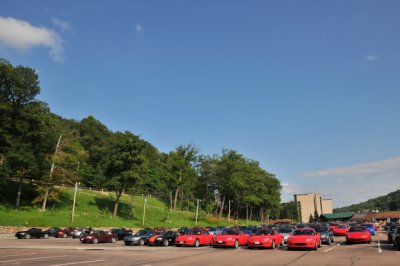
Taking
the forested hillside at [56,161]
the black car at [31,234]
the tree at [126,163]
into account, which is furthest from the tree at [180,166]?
the black car at [31,234]

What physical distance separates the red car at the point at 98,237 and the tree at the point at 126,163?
3402 cm

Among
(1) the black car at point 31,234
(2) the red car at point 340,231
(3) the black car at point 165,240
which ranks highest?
(2) the red car at point 340,231

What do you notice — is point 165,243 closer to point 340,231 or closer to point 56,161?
point 340,231

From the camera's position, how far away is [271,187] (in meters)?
156

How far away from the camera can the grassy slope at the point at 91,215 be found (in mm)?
53356

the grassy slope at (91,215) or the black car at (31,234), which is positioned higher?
the grassy slope at (91,215)

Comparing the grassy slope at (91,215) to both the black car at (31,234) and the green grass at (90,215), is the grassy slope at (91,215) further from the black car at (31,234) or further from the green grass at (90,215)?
the black car at (31,234)

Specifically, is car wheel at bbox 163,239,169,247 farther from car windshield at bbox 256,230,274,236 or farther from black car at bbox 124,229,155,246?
car windshield at bbox 256,230,274,236

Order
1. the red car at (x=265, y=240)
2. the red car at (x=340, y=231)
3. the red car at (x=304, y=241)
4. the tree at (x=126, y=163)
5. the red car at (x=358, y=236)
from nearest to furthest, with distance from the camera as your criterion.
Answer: the red car at (x=304, y=241)
the red car at (x=265, y=240)
the red car at (x=358, y=236)
the red car at (x=340, y=231)
the tree at (x=126, y=163)

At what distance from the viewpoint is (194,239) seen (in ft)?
100

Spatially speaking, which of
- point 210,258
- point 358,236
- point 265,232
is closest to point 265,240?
point 265,232

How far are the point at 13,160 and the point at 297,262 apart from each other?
5126 cm

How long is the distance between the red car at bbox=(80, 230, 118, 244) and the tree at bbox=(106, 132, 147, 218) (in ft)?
112

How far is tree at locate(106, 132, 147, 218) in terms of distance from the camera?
74125 mm
